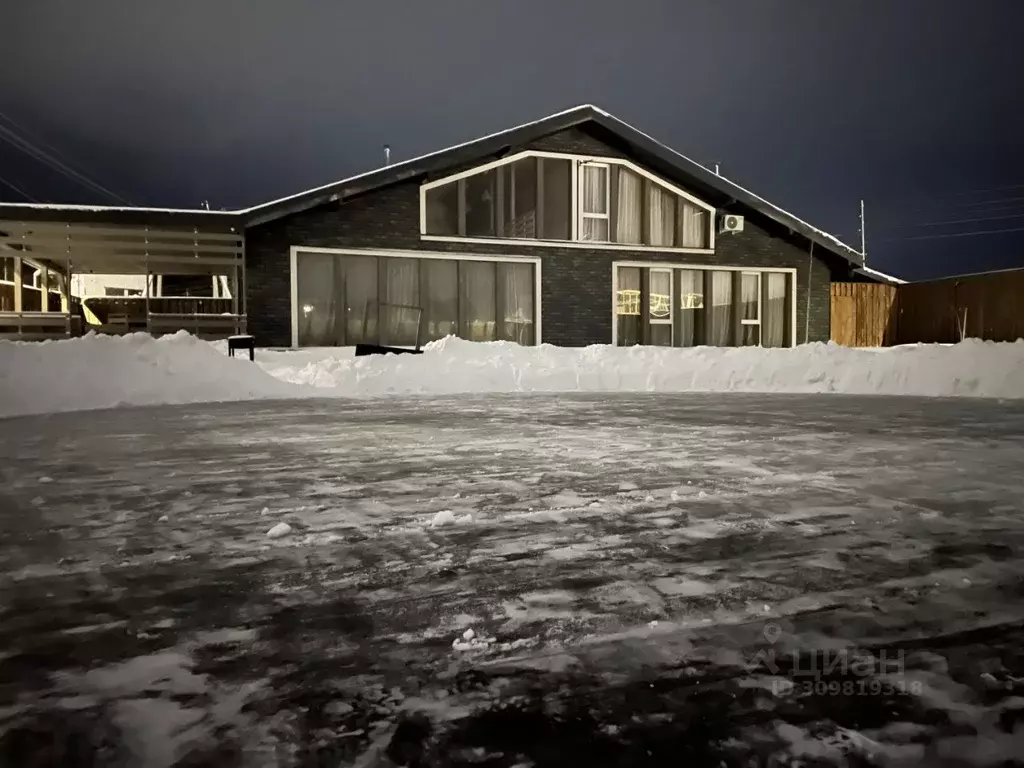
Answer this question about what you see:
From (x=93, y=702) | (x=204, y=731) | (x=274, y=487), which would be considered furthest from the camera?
(x=274, y=487)

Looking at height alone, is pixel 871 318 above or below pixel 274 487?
above

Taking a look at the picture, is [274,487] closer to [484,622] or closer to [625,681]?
[484,622]

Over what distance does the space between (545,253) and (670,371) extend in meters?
6.11

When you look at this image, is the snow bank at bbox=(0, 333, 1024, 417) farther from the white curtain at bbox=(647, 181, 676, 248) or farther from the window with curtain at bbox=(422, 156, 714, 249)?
the white curtain at bbox=(647, 181, 676, 248)

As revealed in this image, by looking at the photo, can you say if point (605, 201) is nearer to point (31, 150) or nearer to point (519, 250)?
point (519, 250)

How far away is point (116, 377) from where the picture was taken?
397 inches

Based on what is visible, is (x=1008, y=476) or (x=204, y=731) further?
(x=1008, y=476)

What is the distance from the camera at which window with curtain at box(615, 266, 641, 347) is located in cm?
1909

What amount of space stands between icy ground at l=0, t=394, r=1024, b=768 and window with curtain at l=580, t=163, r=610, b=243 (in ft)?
47.6

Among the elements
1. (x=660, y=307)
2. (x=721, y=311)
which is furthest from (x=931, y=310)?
(x=660, y=307)

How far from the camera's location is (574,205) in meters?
18.6

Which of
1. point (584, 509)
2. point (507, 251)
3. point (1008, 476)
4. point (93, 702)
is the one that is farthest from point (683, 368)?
point (93, 702)

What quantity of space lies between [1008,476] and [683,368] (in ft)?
30.0

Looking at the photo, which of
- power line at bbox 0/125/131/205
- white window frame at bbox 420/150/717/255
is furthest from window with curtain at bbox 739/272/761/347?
power line at bbox 0/125/131/205
